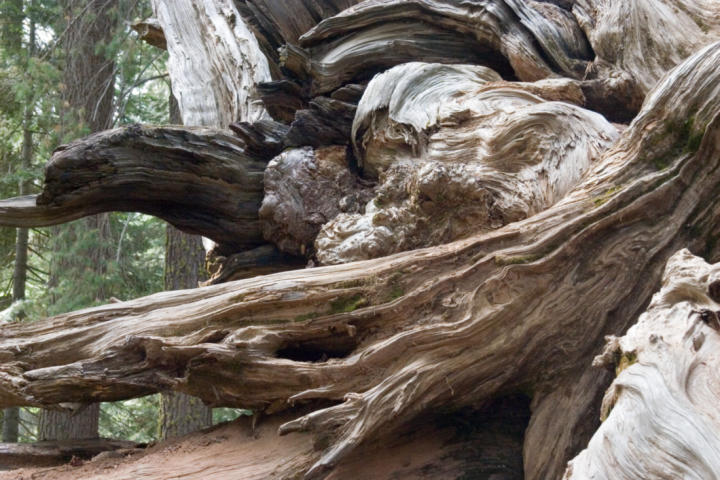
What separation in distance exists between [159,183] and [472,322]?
2.68 meters

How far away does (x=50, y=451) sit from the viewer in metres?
4.13

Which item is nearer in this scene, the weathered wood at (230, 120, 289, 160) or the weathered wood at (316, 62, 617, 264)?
the weathered wood at (316, 62, 617, 264)

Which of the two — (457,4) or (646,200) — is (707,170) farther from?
(457,4)

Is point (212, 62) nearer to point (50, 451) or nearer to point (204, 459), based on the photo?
point (50, 451)

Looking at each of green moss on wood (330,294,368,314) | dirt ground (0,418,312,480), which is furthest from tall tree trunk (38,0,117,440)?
green moss on wood (330,294,368,314)

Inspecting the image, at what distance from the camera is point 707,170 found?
134 inches

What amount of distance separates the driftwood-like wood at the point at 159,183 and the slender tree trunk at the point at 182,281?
12.7 feet

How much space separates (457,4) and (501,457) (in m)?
3.78

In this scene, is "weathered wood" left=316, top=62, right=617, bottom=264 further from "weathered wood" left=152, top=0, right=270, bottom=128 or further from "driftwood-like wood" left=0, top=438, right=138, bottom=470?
"weathered wood" left=152, top=0, right=270, bottom=128

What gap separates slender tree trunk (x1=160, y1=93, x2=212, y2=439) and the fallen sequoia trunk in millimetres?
4797

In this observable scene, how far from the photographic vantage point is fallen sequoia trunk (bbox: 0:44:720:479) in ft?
10.9

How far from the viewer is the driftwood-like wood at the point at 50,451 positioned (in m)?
4.05

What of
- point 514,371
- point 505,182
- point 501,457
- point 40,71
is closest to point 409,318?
point 514,371

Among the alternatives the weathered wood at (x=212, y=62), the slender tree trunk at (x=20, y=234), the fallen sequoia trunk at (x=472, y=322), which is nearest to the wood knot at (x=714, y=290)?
the fallen sequoia trunk at (x=472, y=322)
